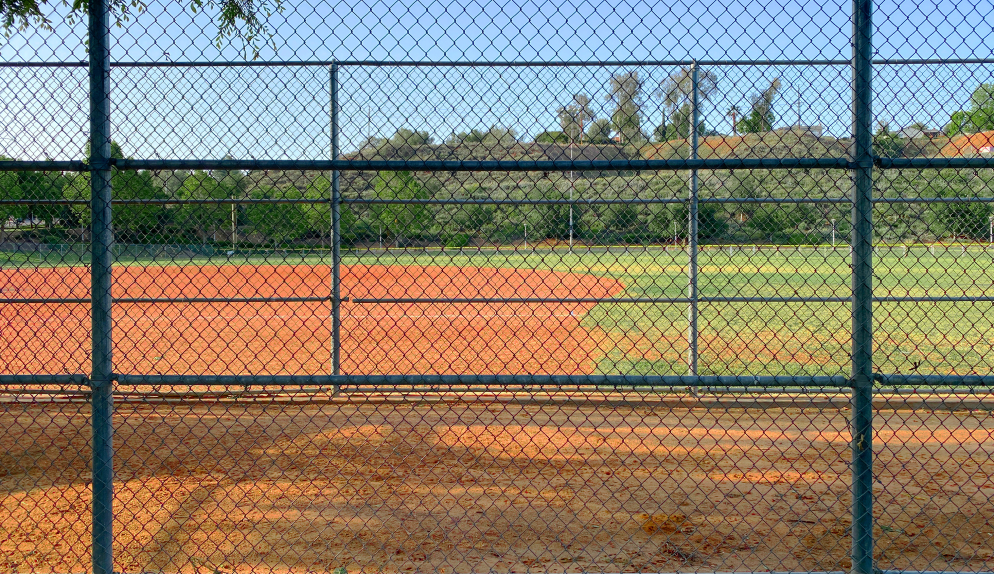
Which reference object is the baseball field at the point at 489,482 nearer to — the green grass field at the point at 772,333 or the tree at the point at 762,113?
the green grass field at the point at 772,333

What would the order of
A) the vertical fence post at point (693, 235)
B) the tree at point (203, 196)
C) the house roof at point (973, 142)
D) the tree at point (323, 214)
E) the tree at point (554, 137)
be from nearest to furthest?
the tree at point (554, 137)
the house roof at point (973, 142)
the tree at point (203, 196)
the vertical fence post at point (693, 235)
the tree at point (323, 214)

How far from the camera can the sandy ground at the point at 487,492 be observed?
3637 mm

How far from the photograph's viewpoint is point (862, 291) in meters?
2.90

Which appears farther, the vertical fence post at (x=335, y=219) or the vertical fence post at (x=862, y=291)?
the vertical fence post at (x=335, y=219)

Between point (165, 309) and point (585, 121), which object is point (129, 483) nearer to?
point (585, 121)

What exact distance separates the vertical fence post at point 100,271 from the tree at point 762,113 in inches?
137

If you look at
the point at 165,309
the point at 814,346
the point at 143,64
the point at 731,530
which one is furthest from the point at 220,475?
the point at 165,309

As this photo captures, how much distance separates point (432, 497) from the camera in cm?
443

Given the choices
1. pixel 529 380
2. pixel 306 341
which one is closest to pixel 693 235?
pixel 306 341

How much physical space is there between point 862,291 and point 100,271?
112 inches

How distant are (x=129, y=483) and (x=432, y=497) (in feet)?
5.96

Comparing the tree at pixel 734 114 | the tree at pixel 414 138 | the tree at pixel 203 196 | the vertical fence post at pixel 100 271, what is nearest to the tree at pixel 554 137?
the tree at pixel 414 138

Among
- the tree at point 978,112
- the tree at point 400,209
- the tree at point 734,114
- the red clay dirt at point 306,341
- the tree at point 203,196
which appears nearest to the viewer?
the tree at point 734,114

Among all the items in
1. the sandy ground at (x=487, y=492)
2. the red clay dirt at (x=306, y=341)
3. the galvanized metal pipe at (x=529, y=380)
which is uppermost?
the galvanized metal pipe at (x=529, y=380)
